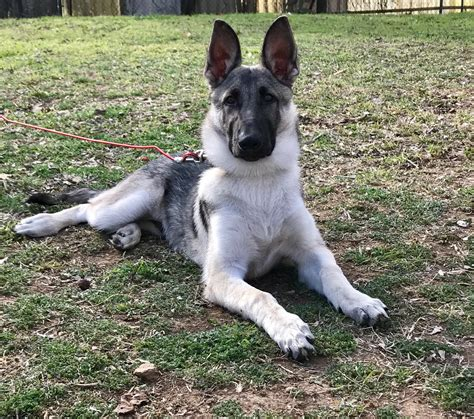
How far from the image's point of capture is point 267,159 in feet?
14.8

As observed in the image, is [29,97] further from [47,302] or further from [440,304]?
[440,304]

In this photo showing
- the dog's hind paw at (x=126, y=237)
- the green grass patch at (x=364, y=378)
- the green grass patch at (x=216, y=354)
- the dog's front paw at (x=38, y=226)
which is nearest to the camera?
the green grass patch at (x=364, y=378)

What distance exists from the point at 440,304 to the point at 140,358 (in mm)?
1798

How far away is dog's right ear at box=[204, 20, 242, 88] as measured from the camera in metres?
4.75

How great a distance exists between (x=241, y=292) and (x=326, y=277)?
1.80ft

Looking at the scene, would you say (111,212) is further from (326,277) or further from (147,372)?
(147,372)

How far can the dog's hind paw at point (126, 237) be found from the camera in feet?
16.5

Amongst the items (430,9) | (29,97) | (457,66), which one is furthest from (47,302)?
(430,9)

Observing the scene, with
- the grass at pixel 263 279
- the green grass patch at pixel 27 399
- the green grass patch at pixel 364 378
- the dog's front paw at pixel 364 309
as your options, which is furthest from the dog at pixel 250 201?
the green grass patch at pixel 27 399

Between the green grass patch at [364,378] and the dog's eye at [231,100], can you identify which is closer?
the green grass patch at [364,378]

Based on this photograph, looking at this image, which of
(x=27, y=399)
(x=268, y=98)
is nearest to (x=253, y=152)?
(x=268, y=98)

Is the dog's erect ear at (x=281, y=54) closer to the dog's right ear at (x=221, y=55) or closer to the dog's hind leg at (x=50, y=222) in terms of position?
the dog's right ear at (x=221, y=55)

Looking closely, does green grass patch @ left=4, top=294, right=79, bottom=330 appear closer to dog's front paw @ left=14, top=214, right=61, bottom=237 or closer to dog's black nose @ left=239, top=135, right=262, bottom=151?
dog's front paw @ left=14, top=214, right=61, bottom=237

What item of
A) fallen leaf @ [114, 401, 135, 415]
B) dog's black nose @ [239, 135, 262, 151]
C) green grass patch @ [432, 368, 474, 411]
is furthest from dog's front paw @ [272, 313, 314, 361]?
dog's black nose @ [239, 135, 262, 151]
